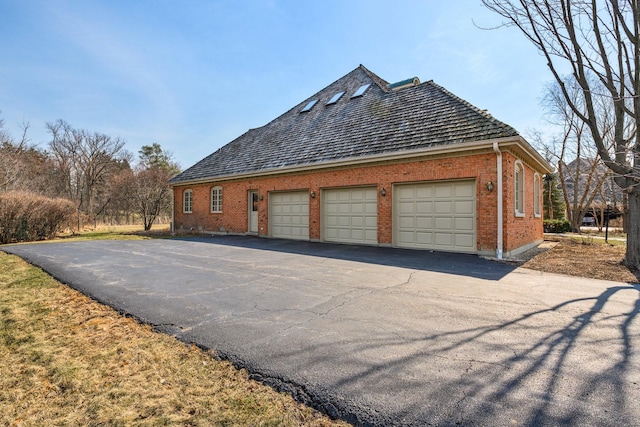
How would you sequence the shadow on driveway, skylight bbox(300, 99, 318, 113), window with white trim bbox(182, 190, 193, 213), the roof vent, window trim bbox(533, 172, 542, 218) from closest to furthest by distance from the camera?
the shadow on driveway → window trim bbox(533, 172, 542, 218) → the roof vent → skylight bbox(300, 99, 318, 113) → window with white trim bbox(182, 190, 193, 213)

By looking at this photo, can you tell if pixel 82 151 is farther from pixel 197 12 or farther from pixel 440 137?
pixel 440 137

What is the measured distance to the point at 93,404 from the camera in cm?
215

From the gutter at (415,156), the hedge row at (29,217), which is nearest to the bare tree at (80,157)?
the hedge row at (29,217)

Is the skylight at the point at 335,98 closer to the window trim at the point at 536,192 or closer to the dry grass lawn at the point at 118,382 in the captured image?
the window trim at the point at 536,192

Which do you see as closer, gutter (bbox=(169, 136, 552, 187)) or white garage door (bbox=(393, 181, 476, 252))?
gutter (bbox=(169, 136, 552, 187))

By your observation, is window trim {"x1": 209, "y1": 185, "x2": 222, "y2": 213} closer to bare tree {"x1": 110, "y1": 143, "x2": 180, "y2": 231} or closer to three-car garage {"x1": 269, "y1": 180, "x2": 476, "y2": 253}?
three-car garage {"x1": 269, "y1": 180, "x2": 476, "y2": 253}

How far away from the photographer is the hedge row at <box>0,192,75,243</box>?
13.2 meters

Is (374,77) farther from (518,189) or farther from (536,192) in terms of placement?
(518,189)

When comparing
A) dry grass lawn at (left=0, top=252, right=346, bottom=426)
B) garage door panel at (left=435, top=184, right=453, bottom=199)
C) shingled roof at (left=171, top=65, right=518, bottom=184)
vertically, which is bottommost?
dry grass lawn at (left=0, top=252, right=346, bottom=426)

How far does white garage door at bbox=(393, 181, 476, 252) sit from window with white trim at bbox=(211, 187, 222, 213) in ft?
32.8

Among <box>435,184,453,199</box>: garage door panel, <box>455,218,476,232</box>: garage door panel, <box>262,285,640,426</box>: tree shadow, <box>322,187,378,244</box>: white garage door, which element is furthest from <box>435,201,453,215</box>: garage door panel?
<box>262,285,640,426</box>: tree shadow

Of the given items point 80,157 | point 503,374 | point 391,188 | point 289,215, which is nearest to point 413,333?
point 503,374

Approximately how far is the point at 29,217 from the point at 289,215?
1174 centimetres

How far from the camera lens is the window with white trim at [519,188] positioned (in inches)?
375
